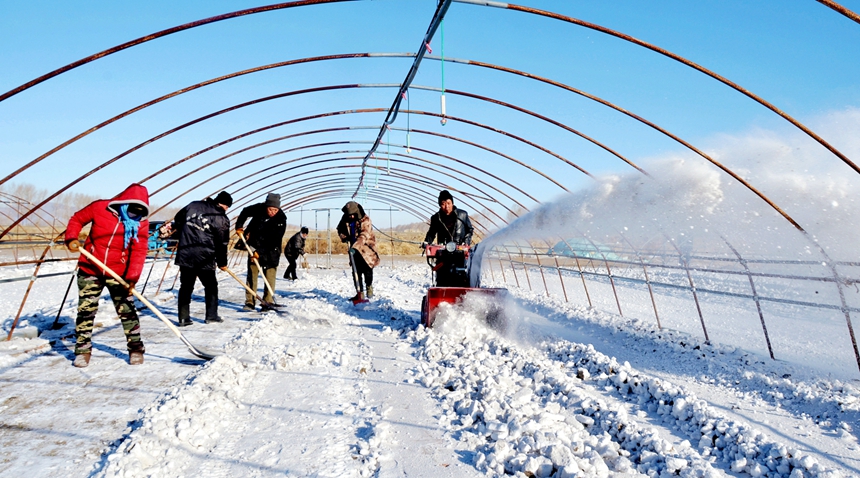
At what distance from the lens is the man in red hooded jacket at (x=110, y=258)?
4.59m

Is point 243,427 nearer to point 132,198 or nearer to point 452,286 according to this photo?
point 132,198

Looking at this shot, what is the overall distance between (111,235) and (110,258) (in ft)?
0.75

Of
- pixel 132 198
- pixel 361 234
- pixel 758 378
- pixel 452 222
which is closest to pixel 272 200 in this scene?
pixel 361 234

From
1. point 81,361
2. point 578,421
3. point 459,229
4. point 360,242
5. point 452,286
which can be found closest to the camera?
point 578,421

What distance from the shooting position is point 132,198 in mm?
4734

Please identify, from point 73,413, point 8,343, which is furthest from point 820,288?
point 8,343

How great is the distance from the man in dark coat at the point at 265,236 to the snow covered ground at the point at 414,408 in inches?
88.7

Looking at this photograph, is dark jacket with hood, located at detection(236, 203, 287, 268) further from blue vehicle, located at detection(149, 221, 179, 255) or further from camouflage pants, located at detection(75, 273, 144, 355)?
camouflage pants, located at detection(75, 273, 144, 355)

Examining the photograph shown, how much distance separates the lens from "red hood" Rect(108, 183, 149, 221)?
4.69m

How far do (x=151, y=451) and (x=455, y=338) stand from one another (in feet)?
12.2

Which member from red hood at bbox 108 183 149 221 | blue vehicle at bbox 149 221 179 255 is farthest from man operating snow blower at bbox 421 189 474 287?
blue vehicle at bbox 149 221 179 255

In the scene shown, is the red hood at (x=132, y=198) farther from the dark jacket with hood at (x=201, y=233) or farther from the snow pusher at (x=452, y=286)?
the snow pusher at (x=452, y=286)

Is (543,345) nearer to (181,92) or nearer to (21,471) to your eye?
(21,471)

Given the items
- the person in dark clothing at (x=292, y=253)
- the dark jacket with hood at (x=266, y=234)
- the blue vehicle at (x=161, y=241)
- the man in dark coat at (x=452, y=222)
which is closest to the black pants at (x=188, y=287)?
the blue vehicle at (x=161, y=241)
